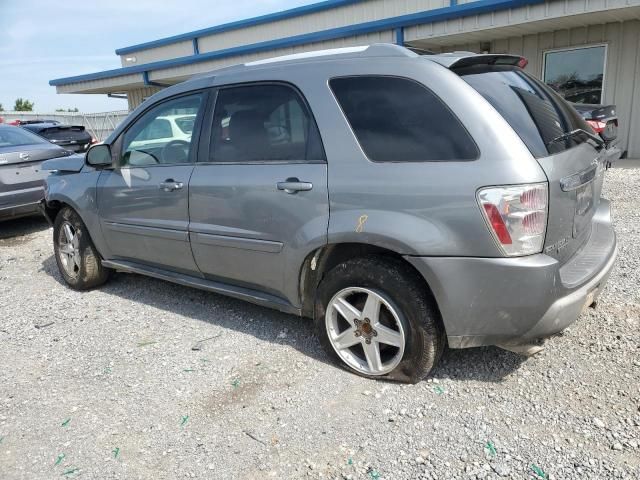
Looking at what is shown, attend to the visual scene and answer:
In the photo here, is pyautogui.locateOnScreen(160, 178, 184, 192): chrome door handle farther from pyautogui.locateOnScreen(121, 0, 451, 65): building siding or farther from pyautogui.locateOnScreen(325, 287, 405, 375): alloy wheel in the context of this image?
pyautogui.locateOnScreen(121, 0, 451, 65): building siding

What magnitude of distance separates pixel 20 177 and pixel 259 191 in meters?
5.27

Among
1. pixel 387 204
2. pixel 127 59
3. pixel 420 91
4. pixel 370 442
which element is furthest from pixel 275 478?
pixel 127 59

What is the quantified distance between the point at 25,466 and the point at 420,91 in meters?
2.71

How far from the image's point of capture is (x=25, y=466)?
250cm

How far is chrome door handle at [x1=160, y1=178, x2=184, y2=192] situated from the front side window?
925 cm

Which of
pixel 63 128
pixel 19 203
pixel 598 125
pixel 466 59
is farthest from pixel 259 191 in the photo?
pixel 63 128

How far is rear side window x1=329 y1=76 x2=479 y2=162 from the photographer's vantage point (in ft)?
8.39

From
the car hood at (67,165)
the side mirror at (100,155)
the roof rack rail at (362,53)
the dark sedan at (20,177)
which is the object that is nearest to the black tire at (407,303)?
the roof rack rail at (362,53)

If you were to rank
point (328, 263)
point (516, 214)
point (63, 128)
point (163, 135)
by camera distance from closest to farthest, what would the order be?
point (516, 214) < point (328, 263) < point (163, 135) < point (63, 128)

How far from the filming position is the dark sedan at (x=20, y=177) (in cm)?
677

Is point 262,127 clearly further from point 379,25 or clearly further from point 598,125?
point 379,25

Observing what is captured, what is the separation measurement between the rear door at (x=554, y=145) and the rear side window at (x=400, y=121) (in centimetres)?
25

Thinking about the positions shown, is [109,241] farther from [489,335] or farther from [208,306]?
[489,335]

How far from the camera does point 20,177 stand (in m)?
6.92
